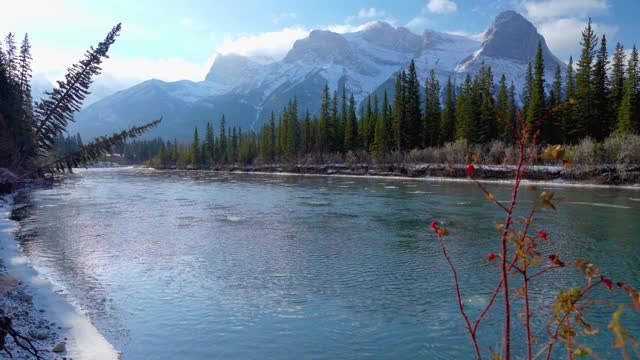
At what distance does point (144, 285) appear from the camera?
13.5 m

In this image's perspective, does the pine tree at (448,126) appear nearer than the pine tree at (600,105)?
No

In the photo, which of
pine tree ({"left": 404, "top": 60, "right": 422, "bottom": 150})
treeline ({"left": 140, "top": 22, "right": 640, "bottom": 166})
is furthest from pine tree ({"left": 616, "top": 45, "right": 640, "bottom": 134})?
pine tree ({"left": 404, "top": 60, "right": 422, "bottom": 150})

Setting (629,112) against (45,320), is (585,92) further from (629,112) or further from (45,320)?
(45,320)

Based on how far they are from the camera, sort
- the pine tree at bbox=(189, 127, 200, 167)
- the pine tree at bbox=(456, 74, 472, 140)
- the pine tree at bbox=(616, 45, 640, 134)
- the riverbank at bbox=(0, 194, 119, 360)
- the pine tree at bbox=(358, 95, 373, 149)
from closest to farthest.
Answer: the riverbank at bbox=(0, 194, 119, 360) < the pine tree at bbox=(616, 45, 640, 134) < the pine tree at bbox=(456, 74, 472, 140) < the pine tree at bbox=(358, 95, 373, 149) < the pine tree at bbox=(189, 127, 200, 167)

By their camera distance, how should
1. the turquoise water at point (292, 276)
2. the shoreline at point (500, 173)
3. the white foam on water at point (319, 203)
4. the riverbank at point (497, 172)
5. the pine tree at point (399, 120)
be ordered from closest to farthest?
the turquoise water at point (292, 276) → the white foam on water at point (319, 203) → the shoreline at point (500, 173) → the riverbank at point (497, 172) → the pine tree at point (399, 120)

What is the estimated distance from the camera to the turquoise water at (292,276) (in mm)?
9602

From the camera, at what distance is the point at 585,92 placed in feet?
245

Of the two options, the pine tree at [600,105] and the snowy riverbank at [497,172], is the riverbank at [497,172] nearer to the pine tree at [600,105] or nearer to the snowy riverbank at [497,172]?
the snowy riverbank at [497,172]

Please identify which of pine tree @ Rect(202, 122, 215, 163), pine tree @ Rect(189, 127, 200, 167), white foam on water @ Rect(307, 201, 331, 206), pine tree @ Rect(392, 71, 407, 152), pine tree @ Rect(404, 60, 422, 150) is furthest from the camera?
pine tree @ Rect(189, 127, 200, 167)

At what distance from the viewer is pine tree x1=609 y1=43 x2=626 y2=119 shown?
74.7 meters

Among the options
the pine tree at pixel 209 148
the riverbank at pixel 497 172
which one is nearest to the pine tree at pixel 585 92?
the riverbank at pixel 497 172

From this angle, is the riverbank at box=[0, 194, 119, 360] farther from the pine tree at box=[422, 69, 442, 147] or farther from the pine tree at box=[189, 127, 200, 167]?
the pine tree at box=[189, 127, 200, 167]

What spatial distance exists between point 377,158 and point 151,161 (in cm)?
11350

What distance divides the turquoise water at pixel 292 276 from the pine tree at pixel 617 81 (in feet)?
182
